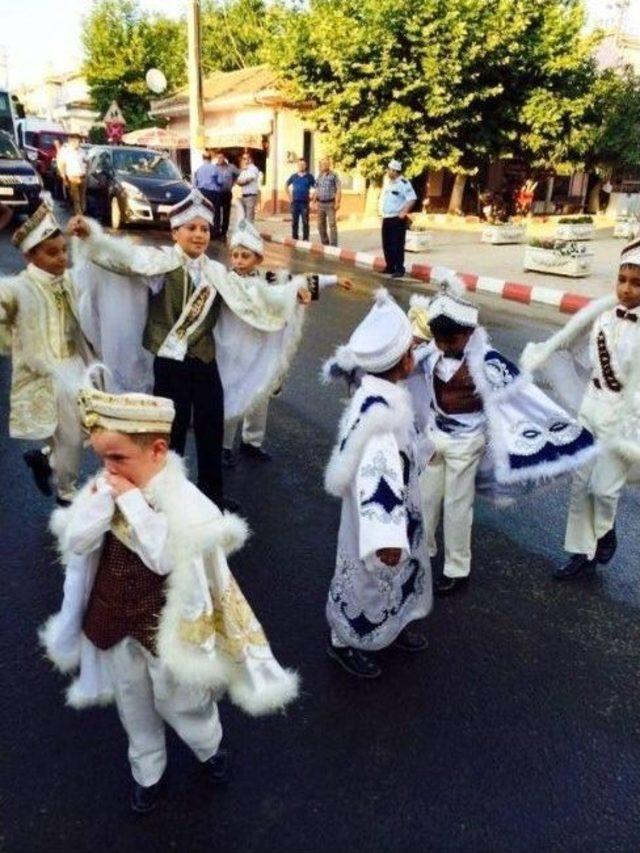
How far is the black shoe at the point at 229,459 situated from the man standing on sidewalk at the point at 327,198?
12.0 meters

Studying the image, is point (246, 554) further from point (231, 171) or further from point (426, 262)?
point (231, 171)

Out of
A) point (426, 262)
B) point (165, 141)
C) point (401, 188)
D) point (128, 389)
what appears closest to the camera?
point (128, 389)

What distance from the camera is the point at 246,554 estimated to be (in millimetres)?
4238

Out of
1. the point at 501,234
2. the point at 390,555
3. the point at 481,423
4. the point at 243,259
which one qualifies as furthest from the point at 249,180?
the point at 390,555

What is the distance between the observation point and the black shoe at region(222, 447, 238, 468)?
17.9ft

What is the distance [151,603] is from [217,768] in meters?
0.78

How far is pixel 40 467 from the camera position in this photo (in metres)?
4.60

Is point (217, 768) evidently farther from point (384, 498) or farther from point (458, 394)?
point (458, 394)

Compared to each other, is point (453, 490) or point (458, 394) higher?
point (458, 394)

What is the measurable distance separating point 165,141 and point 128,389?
29.5 metres

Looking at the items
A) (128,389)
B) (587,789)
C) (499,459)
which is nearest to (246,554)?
(128,389)

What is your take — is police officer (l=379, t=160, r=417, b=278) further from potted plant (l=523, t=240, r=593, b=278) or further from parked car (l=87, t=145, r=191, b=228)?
parked car (l=87, t=145, r=191, b=228)

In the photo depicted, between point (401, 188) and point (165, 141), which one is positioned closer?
point (401, 188)

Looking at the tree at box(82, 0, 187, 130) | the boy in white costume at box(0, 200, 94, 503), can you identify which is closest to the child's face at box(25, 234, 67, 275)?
the boy in white costume at box(0, 200, 94, 503)
